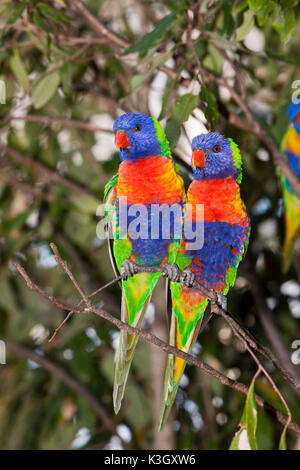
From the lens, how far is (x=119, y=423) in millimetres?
2254

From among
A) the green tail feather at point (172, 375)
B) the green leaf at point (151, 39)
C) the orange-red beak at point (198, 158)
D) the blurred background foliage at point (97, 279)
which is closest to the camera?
the orange-red beak at point (198, 158)

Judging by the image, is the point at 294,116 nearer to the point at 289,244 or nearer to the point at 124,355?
the point at 289,244

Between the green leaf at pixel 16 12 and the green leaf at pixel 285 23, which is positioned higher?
the green leaf at pixel 16 12

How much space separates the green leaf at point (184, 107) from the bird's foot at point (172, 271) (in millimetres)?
217

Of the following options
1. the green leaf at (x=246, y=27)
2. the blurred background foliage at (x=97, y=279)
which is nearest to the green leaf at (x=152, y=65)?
the green leaf at (x=246, y=27)

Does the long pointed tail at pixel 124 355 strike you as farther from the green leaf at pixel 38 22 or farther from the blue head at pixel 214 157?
the green leaf at pixel 38 22

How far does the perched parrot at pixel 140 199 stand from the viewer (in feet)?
2.16

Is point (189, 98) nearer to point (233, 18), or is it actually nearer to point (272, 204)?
point (233, 18)

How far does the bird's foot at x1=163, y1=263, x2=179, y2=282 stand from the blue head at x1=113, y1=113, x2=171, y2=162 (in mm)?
140

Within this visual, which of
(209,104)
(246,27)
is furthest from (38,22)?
(209,104)

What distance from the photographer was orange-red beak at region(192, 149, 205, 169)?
63 centimetres

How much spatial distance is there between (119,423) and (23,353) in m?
0.74

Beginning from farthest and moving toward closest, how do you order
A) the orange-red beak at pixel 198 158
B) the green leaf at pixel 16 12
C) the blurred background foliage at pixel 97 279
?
the blurred background foliage at pixel 97 279, the green leaf at pixel 16 12, the orange-red beak at pixel 198 158
